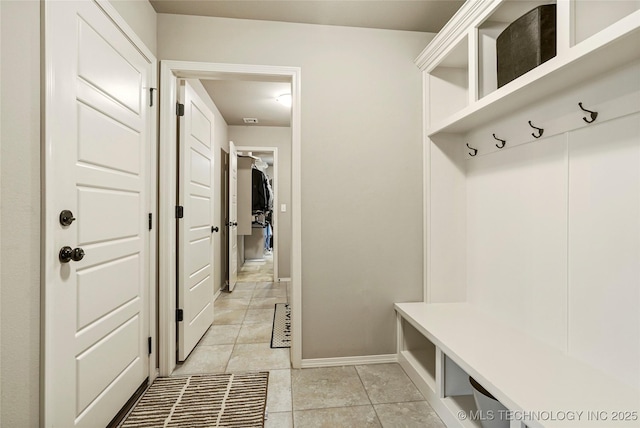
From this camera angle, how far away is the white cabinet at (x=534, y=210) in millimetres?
1112

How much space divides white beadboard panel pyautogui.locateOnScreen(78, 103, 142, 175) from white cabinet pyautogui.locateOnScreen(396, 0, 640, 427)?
6.14ft

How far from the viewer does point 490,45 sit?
1.62 metres

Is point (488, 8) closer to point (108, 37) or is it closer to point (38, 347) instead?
point (108, 37)

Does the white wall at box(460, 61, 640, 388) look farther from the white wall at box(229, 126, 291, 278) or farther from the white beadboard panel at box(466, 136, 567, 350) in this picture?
the white wall at box(229, 126, 291, 278)

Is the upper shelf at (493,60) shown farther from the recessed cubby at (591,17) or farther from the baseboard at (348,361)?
the baseboard at (348,361)

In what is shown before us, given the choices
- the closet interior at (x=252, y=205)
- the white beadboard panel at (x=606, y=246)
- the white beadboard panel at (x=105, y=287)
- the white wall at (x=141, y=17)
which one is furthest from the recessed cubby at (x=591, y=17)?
the closet interior at (x=252, y=205)

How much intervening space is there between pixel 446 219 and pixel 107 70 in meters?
2.20

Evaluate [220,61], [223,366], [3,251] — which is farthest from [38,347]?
[220,61]

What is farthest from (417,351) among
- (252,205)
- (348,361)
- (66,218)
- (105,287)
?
(252,205)

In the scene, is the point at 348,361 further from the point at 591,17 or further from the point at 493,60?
the point at 591,17

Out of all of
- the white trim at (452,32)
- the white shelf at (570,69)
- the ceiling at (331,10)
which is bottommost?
the white shelf at (570,69)

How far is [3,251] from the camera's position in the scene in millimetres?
996

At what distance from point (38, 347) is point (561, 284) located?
2.14m

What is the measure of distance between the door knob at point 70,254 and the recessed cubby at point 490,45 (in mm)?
2051
